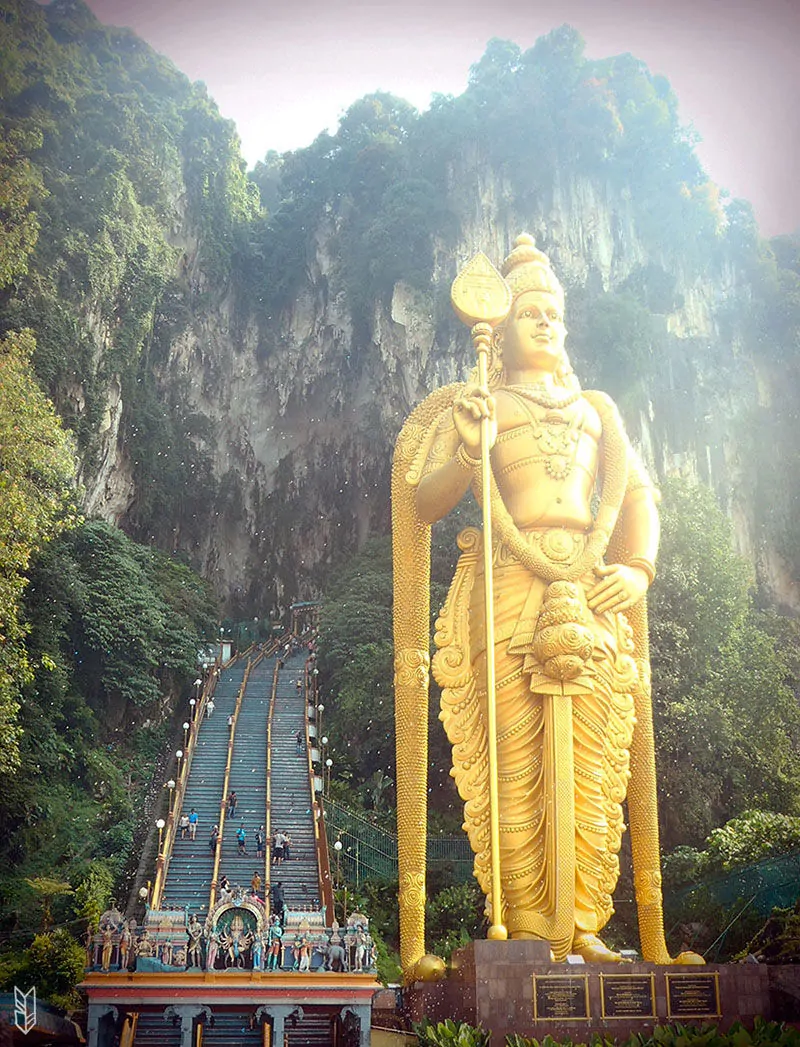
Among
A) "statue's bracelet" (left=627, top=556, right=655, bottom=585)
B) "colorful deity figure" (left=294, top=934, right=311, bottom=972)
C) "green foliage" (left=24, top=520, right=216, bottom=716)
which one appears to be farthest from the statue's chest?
"green foliage" (left=24, top=520, right=216, bottom=716)

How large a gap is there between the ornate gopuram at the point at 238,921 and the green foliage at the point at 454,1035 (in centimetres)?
129

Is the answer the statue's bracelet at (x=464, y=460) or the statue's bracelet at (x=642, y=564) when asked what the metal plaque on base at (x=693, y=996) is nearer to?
the statue's bracelet at (x=642, y=564)

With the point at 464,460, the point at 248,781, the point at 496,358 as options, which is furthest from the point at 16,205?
the point at 464,460

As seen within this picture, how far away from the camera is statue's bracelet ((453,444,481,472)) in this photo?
6.85 meters

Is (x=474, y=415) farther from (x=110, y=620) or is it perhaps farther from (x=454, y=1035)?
(x=110, y=620)

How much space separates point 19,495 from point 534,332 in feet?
23.1

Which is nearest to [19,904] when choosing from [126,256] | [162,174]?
[126,256]

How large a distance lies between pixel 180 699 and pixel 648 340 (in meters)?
9.43

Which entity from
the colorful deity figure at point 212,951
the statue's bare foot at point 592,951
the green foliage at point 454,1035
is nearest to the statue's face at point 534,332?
the statue's bare foot at point 592,951

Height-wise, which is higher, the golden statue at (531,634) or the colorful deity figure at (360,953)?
the golden statue at (531,634)

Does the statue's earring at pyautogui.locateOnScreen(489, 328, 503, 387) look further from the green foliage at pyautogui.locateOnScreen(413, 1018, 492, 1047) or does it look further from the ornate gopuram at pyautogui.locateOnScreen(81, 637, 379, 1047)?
the green foliage at pyautogui.locateOnScreen(413, 1018, 492, 1047)

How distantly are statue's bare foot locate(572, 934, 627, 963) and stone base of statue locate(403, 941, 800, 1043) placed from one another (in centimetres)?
21

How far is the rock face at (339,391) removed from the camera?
735 inches

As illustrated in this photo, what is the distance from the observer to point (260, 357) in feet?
74.7
